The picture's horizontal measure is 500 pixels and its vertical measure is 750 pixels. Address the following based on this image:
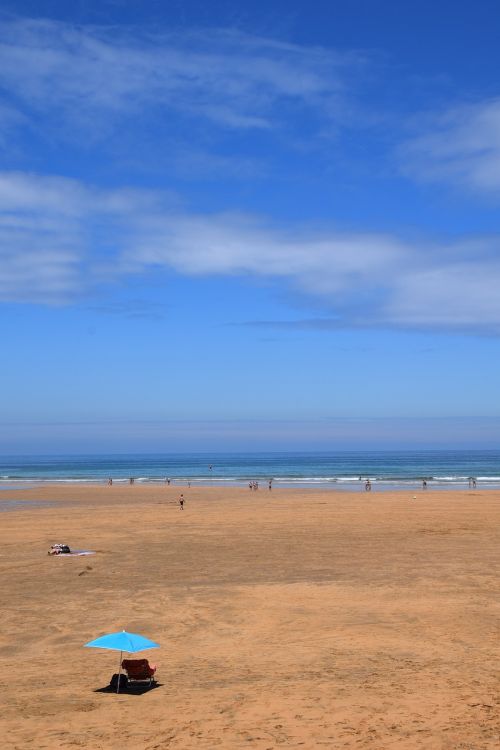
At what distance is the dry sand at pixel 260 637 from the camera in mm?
11141

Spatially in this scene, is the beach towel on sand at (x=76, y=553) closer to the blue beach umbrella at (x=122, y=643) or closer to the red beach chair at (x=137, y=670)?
the blue beach umbrella at (x=122, y=643)

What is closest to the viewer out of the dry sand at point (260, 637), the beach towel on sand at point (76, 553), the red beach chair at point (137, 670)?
the dry sand at point (260, 637)

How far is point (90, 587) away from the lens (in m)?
21.9

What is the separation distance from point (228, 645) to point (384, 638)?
3395mm

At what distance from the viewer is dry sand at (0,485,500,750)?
1114 cm

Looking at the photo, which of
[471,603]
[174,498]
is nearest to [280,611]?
[471,603]

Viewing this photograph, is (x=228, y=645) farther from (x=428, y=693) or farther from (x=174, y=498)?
(x=174, y=498)

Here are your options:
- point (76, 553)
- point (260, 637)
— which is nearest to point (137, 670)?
point (260, 637)

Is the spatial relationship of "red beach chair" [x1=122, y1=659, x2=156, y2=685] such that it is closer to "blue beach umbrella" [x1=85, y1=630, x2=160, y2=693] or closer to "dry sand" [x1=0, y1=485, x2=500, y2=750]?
"blue beach umbrella" [x1=85, y1=630, x2=160, y2=693]

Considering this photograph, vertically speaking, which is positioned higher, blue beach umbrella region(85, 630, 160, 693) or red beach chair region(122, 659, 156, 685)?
blue beach umbrella region(85, 630, 160, 693)

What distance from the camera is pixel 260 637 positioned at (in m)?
16.4

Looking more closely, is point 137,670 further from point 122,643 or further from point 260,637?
point 260,637

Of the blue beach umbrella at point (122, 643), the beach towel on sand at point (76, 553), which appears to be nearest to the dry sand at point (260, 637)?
→ the beach towel on sand at point (76, 553)

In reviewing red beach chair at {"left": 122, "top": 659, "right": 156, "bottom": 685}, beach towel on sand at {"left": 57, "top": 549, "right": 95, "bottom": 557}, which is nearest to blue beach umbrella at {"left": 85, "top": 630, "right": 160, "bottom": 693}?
red beach chair at {"left": 122, "top": 659, "right": 156, "bottom": 685}
